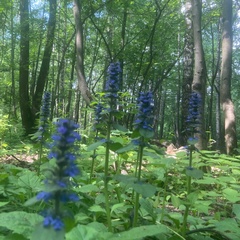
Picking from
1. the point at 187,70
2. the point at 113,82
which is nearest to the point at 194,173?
the point at 113,82

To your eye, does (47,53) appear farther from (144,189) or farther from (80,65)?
(144,189)

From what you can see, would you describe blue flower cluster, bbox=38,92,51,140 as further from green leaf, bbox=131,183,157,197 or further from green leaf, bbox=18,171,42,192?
green leaf, bbox=131,183,157,197

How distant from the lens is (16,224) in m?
1.64

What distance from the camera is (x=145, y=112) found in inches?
76.6

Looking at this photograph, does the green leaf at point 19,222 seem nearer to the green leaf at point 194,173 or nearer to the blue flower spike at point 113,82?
the blue flower spike at point 113,82

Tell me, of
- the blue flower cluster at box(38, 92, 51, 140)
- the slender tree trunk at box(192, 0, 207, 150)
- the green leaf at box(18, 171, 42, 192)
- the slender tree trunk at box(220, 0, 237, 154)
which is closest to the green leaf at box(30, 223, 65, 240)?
the green leaf at box(18, 171, 42, 192)

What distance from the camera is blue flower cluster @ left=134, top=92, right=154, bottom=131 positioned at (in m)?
1.94

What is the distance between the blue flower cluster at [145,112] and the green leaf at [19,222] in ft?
2.98

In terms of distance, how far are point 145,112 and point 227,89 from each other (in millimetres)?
6317

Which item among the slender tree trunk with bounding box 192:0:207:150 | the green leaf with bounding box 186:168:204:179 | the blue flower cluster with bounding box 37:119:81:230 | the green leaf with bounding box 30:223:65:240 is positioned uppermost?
the slender tree trunk with bounding box 192:0:207:150

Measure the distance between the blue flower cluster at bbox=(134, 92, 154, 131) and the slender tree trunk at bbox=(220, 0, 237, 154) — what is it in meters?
5.82

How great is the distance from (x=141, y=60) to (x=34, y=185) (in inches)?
485

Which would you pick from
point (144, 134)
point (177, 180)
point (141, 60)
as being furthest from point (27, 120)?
point (144, 134)

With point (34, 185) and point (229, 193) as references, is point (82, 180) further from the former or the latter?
point (229, 193)
